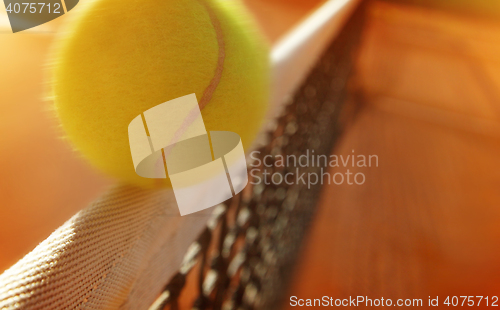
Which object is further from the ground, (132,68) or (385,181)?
(132,68)

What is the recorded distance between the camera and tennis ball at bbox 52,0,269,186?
7.4 inches

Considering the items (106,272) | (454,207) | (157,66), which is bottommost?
(454,207)

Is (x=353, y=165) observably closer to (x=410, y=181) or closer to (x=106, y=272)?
(x=410, y=181)

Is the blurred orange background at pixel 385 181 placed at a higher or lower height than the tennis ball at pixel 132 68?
→ lower

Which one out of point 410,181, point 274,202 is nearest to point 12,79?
point 274,202

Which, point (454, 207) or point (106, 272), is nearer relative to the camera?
point (106, 272)

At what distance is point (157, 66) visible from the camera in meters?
0.19

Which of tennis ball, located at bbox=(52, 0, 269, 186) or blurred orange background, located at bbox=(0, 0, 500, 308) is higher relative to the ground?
tennis ball, located at bbox=(52, 0, 269, 186)

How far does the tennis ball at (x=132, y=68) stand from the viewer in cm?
19

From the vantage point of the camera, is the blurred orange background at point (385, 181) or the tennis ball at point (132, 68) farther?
→ the blurred orange background at point (385, 181)

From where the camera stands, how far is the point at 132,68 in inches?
7.3

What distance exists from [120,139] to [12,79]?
0.88 m

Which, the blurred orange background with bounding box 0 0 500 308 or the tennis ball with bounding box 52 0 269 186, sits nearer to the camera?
the tennis ball with bounding box 52 0 269 186

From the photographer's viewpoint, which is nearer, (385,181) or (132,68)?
(132,68)
